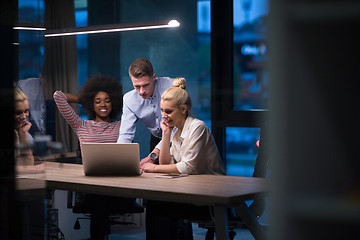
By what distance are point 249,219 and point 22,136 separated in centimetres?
136

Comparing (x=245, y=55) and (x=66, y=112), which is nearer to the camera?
(x=66, y=112)

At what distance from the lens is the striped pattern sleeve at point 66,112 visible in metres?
4.17

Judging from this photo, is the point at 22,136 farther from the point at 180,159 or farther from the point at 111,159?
the point at 180,159

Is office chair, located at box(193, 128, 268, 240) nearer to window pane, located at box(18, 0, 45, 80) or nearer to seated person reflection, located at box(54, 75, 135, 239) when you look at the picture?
seated person reflection, located at box(54, 75, 135, 239)

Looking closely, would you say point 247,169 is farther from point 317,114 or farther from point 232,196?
point 317,114

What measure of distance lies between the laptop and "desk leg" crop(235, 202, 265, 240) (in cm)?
74

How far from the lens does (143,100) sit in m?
4.09

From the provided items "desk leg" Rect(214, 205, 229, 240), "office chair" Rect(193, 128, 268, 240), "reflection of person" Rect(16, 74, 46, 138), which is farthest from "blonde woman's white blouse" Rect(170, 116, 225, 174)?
"reflection of person" Rect(16, 74, 46, 138)

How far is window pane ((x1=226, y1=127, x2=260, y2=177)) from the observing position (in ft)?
16.6

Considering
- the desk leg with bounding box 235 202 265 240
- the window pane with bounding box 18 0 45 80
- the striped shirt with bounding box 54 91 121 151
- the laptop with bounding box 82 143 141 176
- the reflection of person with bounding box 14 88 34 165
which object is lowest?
the desk leg with bounding box 235 202 265 240

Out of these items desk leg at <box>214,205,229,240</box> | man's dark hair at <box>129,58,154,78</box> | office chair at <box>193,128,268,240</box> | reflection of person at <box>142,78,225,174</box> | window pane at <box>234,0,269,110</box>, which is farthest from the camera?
window pane at <box>234,0,269,110</box>

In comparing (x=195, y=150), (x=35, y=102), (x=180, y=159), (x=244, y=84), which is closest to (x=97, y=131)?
(x=180, y=159)

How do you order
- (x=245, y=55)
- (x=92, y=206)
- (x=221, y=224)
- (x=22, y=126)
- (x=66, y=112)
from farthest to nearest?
(x=245, y=55) < (x=66, y=112) < (x=92, y=206) < (x=221, y=224) < (x=22, y=126)

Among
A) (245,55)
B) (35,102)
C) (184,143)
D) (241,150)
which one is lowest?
(241,150)
